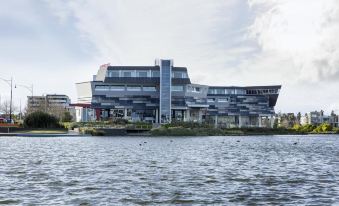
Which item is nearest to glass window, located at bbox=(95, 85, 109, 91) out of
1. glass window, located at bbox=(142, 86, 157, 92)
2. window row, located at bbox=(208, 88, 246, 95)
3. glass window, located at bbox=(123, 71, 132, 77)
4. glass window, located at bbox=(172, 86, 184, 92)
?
glass window, located at bbox=(123, 71, 132, 77)

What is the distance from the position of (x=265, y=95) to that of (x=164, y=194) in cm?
17545

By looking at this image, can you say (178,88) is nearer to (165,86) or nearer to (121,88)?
(165,86)

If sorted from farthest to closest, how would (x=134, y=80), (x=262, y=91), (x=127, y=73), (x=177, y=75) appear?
1. (x=262, y=91)
2. (x=177, y=75)
3. (x=127, y=73)
4. (x=134, y=80)

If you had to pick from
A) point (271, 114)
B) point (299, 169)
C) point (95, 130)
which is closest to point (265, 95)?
point (271, 114)

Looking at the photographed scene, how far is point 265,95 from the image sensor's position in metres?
195

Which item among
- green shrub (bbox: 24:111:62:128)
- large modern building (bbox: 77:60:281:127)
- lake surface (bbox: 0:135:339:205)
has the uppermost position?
large modern building (bbox: 77:60:281:127)

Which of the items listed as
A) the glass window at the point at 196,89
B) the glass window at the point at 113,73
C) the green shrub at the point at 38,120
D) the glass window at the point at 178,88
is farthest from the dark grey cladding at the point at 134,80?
the green shrub at the point at 38,120

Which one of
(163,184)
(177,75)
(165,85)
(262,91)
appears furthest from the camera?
Answer: (262,91)

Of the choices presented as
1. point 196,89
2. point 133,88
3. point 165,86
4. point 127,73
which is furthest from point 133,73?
point 196,89

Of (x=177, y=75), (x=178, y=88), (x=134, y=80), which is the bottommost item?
(x=178, y=88)

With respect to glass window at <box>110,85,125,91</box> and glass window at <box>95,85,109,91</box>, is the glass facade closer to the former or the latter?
glass window at <box>110,85,125,91</box>

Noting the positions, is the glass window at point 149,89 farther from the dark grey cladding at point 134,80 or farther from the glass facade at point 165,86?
the glass facade at point 165,86

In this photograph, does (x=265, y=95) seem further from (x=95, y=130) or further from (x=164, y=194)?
(x=164, y=194)

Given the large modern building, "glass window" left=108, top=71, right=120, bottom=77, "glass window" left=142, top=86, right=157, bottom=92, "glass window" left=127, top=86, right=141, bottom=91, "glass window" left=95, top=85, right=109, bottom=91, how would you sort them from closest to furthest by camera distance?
the large modern building
"glass window" left=95, top=85, right=109, bottom=91
"glass window" left=127, top=86, right=141, bottom=91
"glass window" left=108, top=71, right=120, bottom=77
"glass window" left=142, top=86, right=157, bottom=92
